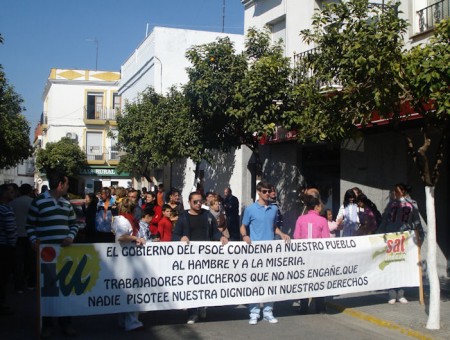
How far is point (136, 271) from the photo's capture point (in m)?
7.10

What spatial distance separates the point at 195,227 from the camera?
7.64 m

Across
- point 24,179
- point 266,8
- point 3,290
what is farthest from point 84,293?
point 24,179

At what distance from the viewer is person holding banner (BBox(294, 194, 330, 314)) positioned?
820 centimetres

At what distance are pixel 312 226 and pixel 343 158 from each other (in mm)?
6127

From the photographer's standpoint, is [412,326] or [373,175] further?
[373,175]

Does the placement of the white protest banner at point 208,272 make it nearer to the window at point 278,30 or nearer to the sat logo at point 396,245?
the sat logo at point 396,245

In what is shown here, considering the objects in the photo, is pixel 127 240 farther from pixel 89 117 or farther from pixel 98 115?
pixel 89 117

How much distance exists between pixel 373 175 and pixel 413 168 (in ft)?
3.76

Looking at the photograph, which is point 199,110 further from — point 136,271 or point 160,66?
point 160,66

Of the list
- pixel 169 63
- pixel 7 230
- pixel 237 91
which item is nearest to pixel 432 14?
pixel 237 91

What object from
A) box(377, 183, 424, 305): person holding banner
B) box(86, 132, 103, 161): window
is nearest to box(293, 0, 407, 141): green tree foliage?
box(377, 183, 424, 305): person holding banner

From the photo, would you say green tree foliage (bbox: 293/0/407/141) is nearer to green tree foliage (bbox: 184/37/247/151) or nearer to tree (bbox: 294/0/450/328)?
tree (bbox: 294/0/450/328)

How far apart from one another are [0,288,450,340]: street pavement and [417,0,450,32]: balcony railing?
221 inches

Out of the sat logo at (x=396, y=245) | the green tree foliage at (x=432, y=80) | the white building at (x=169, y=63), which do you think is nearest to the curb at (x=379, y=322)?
the sat logo at (x=396, y=245)
